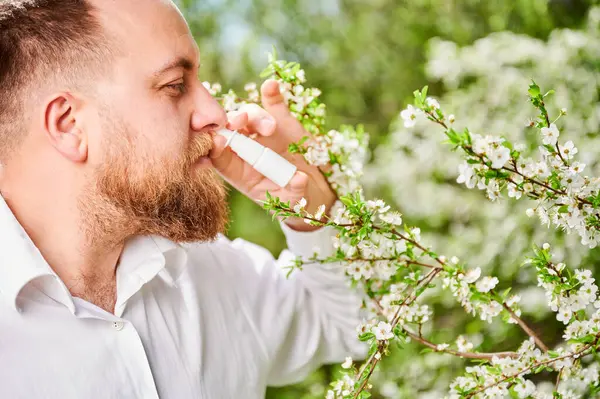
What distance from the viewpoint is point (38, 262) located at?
47.5 inches

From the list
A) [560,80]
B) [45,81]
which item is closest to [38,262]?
[45,81]

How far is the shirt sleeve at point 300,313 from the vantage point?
5.28 ft

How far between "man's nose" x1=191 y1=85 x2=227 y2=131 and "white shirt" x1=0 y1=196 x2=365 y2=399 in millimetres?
233

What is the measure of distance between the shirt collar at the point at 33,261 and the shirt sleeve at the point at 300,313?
0.98 ft

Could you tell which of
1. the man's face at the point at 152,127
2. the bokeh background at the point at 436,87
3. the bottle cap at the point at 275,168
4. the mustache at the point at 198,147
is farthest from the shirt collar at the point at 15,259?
the bokeh background at the point at 436,87

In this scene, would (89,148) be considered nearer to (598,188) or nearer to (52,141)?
(52,141)

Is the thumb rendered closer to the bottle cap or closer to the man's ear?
the bottle cap

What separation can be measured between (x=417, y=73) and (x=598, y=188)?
281 centimetres

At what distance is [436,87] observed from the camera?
145 inches

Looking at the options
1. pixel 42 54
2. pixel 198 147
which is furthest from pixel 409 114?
pixel 42 54

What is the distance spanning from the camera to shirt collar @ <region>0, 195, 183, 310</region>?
1.18 meters

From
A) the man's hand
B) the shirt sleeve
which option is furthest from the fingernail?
the shirt sleeve

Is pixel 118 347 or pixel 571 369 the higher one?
pixel 571 369

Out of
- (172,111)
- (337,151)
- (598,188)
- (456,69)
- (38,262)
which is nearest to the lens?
(598,188)
